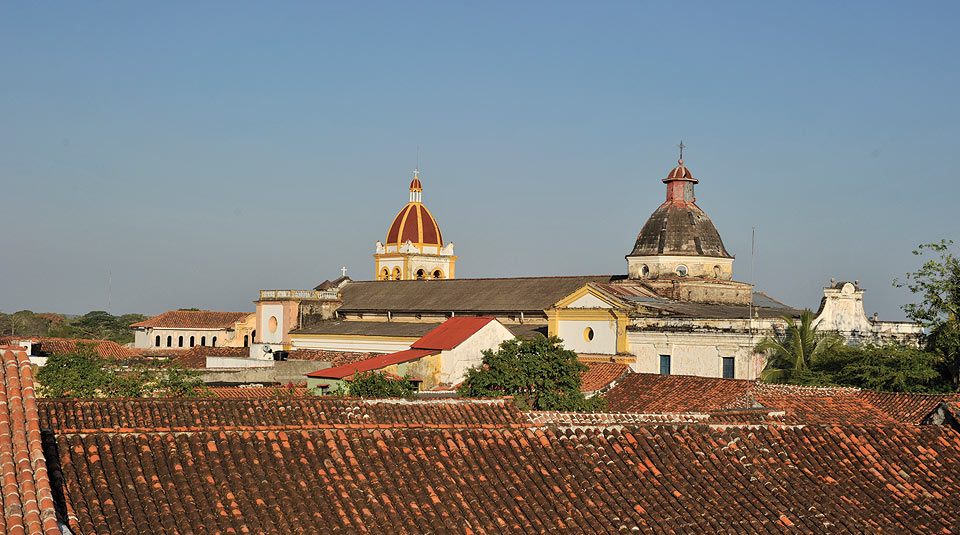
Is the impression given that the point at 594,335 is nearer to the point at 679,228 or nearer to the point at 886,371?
the point at 679,228

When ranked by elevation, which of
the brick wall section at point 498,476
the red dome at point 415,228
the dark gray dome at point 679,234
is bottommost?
the brick wall section at point 498,476

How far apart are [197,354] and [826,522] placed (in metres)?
46.2

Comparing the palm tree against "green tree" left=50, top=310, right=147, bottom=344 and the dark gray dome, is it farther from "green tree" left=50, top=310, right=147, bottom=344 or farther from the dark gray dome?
"green tree" left=50, top=310, right=147, bottom=344

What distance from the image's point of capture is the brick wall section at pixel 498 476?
10344 mm

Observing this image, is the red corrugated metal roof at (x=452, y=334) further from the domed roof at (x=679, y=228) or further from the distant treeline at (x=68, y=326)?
the distant treeline at (x=68, y=326)

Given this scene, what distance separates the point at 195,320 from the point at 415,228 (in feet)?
62.9

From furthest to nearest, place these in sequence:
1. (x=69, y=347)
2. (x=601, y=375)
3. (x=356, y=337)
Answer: (x=356, y=337)
(x=69, y=347)
(x=601, y=375)

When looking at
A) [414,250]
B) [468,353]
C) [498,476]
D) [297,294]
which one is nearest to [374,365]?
[468,353]

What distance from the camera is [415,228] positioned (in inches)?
2670

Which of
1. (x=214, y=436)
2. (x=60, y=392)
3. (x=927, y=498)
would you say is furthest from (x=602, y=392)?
(x=214, y=436)

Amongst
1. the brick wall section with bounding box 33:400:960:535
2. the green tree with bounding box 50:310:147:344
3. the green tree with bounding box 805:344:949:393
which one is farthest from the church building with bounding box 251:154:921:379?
the green tree with bounding box 50:310:147:344

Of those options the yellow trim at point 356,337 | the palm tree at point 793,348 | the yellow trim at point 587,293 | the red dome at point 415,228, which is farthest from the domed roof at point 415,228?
the palm tree at point 793,348

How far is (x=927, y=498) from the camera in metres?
13.0

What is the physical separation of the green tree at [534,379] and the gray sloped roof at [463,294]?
21.2m
